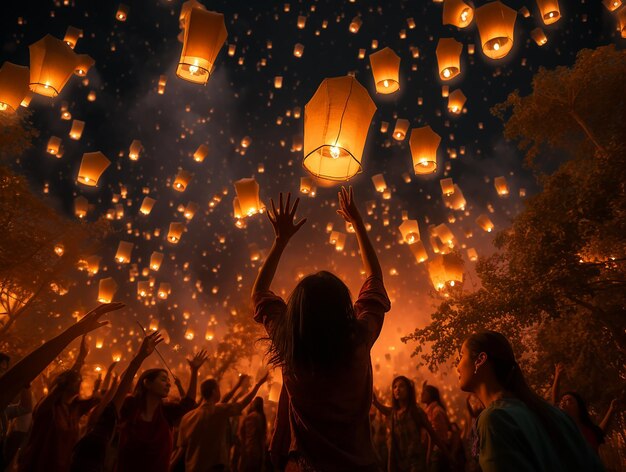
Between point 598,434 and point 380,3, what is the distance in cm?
2305

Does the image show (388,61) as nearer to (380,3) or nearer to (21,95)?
(21,95)

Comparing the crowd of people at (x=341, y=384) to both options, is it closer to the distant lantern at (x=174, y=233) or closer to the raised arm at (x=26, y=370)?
the raised arm at (x=26, y=370)

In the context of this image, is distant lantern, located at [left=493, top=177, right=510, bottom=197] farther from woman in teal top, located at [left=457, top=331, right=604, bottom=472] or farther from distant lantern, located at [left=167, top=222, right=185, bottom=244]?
woman in teal top, located at [left=457, top=331, right=604, bottom=472]

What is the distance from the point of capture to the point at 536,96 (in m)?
11.1

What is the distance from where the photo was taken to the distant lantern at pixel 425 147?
18.8 feet

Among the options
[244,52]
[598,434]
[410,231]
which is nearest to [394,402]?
[598,434]

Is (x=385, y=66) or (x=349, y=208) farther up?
(x=385, y=66)

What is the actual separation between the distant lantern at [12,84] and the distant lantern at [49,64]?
0.93m

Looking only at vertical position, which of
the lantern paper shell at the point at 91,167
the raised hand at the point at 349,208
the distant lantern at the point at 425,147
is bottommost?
the raised hand at the point at 349,208

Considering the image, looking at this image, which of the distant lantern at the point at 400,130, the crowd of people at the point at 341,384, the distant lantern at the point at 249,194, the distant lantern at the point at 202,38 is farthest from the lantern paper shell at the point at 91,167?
the distant lantern at the point at 400,130

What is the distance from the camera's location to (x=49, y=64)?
4.95 metres

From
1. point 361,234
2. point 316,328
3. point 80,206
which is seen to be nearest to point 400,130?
point 361,234

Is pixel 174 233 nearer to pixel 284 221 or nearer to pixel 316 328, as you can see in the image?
pixel 284 221

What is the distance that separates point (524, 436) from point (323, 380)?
676 millimetres
